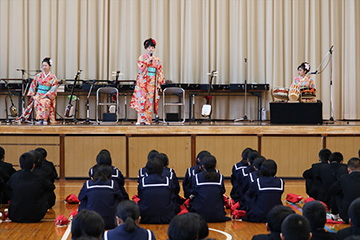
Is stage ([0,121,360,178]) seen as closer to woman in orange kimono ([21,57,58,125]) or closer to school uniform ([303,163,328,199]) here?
woman in orange kimono ([21,57,58,125])

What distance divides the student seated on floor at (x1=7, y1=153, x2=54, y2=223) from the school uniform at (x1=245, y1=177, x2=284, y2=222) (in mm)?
2246

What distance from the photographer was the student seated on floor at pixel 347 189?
15.4ft

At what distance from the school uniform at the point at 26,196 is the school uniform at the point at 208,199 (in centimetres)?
163

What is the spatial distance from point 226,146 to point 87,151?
2.34 metres

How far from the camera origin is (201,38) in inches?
514

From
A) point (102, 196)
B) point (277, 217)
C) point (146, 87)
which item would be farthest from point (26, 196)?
point (146, 87)

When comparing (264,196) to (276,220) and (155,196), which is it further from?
(276,220)

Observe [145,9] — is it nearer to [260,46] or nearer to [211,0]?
[211,0]

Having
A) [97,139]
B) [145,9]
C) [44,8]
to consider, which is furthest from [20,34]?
[97,139]

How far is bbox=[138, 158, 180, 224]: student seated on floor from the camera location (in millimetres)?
4992

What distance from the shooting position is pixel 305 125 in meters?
8.30

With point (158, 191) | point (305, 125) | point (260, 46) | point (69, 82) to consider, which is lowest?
point (158, 191)

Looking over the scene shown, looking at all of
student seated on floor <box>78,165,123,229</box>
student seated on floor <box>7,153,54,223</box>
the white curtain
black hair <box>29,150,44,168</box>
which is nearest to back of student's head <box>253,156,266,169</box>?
student seated on floor <box>78,165,123,229</box>

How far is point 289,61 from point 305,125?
501 cm
